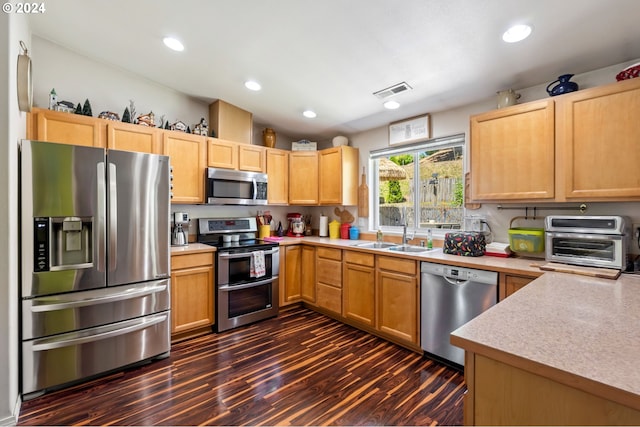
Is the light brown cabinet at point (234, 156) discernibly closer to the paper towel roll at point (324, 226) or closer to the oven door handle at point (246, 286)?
the paper towel roll at point (324, 226)

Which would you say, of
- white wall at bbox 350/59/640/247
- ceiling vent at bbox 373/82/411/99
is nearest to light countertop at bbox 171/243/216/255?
white wall at bbox 350/59/640/247

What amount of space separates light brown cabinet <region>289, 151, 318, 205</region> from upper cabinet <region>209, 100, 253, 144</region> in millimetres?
663

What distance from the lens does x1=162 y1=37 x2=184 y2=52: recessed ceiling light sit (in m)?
2.41

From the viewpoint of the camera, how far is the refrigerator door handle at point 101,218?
2.15 m

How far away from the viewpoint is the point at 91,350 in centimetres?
212

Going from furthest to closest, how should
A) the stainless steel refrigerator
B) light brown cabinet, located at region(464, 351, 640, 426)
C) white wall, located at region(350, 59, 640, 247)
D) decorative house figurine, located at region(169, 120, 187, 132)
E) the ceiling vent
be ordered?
decorative house figurine, located at region(169, 120, 187, 132), the ceiling vent, white wall, located at region(350, 59, 640, 247), the stainless steel refrigerator, light brown cabinet, located at region(464, 351, 640, 426)

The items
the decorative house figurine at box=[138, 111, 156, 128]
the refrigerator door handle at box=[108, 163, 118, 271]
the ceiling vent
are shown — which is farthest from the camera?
the decorative house figurine at box=[138, 111, 156, 128]

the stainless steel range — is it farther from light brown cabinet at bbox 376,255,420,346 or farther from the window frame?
the window frame

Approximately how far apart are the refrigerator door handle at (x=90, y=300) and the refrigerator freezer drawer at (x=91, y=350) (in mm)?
199

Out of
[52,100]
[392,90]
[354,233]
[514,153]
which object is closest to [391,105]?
[392,90]

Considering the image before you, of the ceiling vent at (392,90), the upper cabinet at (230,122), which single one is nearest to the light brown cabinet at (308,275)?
the upper cabinet at (230,122)

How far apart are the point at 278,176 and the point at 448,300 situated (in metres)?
2.55

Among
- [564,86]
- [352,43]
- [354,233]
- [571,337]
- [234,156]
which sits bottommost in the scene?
[571,337]

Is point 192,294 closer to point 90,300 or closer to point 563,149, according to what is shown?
point 90,300
